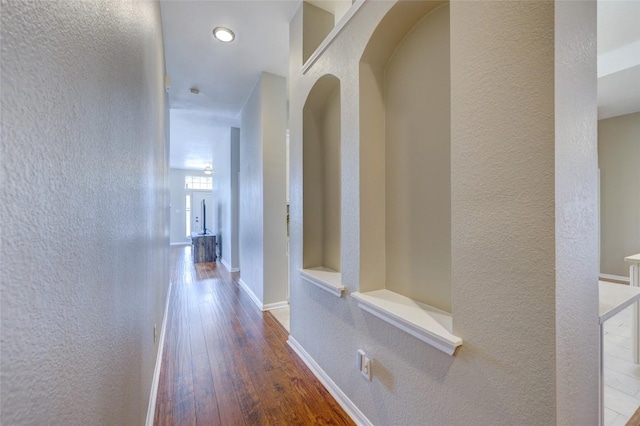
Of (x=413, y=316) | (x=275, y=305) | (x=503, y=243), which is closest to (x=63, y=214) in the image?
(x=503, y=243)

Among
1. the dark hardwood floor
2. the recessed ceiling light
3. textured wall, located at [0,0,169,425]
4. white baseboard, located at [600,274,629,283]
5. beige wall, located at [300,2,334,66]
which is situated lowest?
the dark hardwood floor

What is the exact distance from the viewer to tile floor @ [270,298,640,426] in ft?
5.31

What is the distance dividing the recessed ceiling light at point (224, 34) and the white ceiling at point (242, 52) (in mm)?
54

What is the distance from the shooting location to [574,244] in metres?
0.81

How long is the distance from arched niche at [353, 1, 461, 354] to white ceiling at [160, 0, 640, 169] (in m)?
1.26

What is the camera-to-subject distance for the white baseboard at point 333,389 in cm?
153

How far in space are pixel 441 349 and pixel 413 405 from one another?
1.23ft

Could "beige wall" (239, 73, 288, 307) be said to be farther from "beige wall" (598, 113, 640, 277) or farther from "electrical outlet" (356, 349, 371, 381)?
"beige wall" (598, 113, 640, 277)

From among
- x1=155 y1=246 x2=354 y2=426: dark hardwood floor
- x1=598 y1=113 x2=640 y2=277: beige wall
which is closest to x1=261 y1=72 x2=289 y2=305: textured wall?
x1=155 y1=246 x2=354 y2=426: dark hardwood floor

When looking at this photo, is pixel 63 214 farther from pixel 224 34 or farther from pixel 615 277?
pixel 615 277

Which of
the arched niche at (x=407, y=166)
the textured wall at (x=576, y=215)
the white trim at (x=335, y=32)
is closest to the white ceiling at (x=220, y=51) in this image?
the white trim at (x=335, y=32)

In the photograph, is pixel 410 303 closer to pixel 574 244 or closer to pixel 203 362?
pixel 574 244

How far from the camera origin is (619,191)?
4.57 meters

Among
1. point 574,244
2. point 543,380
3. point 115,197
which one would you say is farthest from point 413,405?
point 115,197
